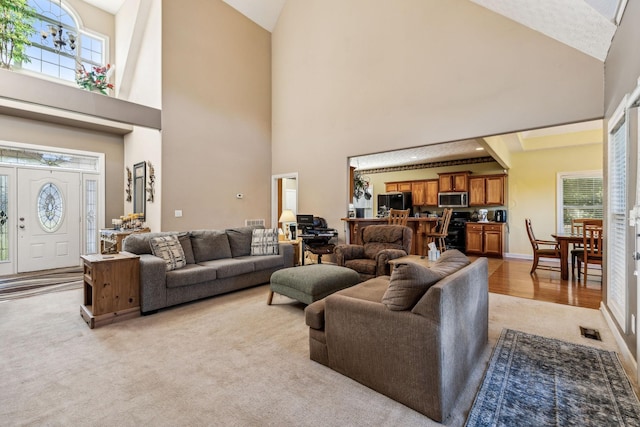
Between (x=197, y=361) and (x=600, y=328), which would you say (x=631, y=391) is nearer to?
(x=600, y=328)

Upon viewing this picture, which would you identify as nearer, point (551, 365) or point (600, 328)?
point (551, 365)

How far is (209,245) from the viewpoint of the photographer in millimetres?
4188

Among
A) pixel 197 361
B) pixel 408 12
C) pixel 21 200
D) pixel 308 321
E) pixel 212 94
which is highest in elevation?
pixel 408 12

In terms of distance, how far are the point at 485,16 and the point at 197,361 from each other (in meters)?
5.48

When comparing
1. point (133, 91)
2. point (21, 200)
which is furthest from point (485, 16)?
point (21, 200)

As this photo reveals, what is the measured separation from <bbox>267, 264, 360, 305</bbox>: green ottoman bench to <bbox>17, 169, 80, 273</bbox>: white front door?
5.22 m

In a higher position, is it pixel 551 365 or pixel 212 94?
pixel 212 94

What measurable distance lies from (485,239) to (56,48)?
10.5 meters

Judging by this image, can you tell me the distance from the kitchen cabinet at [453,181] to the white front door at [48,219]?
8829 millimetres

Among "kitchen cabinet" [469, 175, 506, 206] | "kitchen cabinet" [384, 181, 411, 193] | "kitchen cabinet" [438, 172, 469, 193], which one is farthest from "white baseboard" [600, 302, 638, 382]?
"kitchen cabinet" [384, 181, 411, 193]

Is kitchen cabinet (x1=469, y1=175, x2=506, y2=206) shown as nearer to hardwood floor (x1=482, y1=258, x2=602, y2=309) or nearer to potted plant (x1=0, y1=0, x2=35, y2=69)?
hardwood floor (x1=482, y1=258, x2=602, y2=309)

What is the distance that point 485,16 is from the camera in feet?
13.4

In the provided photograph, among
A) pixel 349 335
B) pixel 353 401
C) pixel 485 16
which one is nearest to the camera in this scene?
pixel 353 401

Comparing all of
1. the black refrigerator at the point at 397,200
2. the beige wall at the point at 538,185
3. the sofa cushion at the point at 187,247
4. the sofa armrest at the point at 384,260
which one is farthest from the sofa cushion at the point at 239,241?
the beige wall at the point at 538,185
